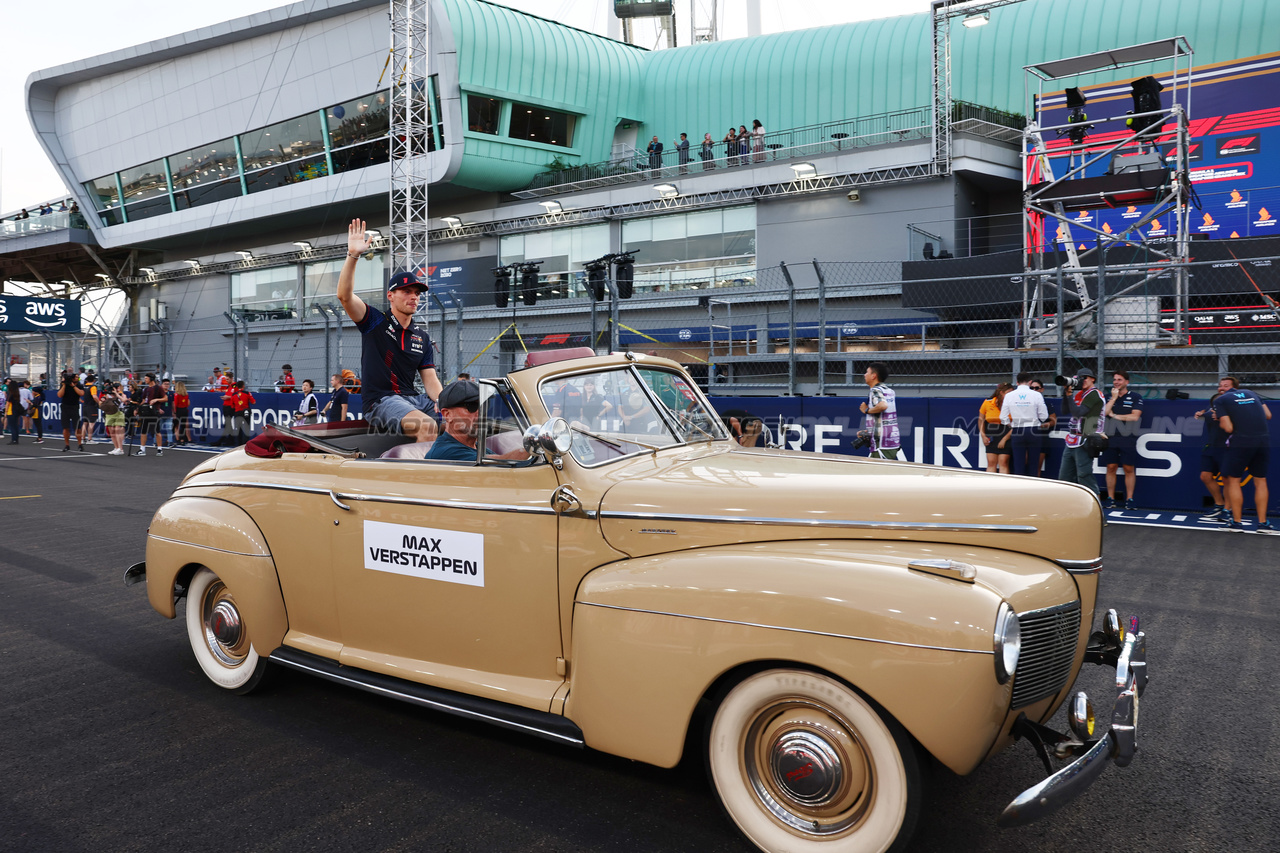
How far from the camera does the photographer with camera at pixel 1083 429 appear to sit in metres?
9.91

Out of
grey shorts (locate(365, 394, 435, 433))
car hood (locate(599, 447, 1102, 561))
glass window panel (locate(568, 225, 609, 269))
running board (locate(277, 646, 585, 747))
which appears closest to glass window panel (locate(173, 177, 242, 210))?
glass window panel (locate(568, 225, 609, 269))

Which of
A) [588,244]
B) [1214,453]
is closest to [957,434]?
[1214,453]

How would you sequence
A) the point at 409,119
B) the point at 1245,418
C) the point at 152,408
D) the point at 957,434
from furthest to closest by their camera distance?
the point at 409,119, the point at 152,408, the point at 957,434, the point at 1245,418

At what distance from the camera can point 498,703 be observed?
333 centimetres

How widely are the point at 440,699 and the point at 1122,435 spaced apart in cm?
952

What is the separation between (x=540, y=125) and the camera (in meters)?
29.6

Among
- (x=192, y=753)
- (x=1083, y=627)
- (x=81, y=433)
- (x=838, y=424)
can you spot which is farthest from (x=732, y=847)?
(x=81, y=433)

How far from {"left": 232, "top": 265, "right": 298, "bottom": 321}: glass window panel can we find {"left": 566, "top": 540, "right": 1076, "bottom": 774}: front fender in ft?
113

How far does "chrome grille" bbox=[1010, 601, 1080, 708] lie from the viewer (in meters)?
2.62

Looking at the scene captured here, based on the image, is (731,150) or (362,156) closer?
(731,150)

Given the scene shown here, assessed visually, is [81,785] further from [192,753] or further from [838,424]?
[838,424]

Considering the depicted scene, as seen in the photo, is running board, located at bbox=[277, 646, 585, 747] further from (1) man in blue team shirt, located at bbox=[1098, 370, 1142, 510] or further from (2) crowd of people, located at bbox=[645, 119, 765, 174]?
(2) crowd of people, located at bbox=[645, 119, 765, 174]

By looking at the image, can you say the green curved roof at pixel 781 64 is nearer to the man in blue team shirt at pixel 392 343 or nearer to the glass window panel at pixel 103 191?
the glass window panel at pixel 103 191

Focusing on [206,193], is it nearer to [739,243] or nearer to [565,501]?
[739,243]
